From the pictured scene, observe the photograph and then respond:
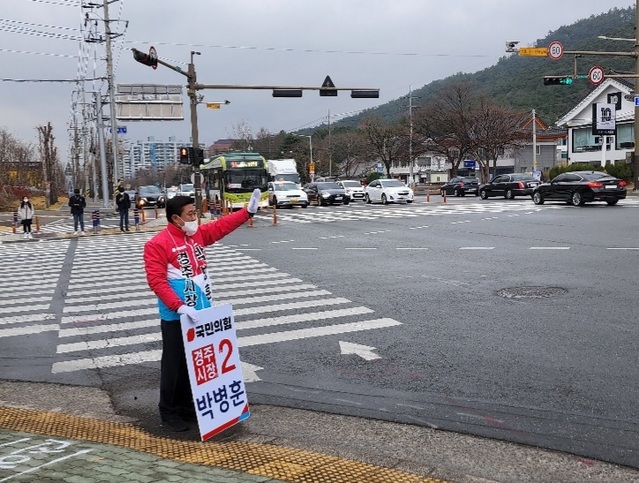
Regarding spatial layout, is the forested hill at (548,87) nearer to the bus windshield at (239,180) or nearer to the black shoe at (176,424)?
the bus windshield at (239,180)

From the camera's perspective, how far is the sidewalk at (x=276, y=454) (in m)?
4.03

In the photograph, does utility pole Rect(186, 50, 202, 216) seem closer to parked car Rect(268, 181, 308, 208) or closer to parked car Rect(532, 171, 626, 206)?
parked car Rect(268, 181, 308, 208)

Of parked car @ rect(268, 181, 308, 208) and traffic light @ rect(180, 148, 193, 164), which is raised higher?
traffic light @ rect(180, 148, 193, 164)

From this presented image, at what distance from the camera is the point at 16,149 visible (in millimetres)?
82562

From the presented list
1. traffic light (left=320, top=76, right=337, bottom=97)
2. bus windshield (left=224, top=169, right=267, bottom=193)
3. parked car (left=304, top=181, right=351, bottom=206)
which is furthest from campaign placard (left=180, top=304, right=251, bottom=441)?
parked car (left=304, top=181, right=351, bottom=206)

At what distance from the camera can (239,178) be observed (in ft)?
131

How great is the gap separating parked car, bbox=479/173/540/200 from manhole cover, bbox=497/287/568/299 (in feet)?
103

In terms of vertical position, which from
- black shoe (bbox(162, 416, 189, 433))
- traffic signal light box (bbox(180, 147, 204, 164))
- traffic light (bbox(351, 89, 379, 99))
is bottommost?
black shoe (bbox(162, 416, 189, 433))

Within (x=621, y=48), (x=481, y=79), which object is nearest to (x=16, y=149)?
(x=481, y=79)

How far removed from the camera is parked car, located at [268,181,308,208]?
42.0m

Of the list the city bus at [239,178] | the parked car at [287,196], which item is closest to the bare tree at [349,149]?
the parked car at [287,196]

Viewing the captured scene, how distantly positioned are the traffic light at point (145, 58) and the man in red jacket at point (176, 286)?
18.8 meters

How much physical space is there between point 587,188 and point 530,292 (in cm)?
2109

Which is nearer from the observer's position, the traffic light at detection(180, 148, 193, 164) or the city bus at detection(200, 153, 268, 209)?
the traffic light at detection(180, 148, 193, 164)
